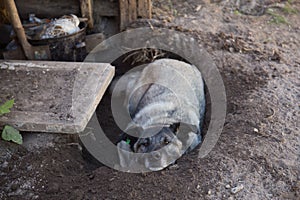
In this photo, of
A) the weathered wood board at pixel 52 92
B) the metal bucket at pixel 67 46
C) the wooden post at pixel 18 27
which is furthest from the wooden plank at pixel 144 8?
the wooden post at pixel 18 27

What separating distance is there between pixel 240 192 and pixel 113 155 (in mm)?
1127

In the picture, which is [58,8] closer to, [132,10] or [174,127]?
[132,10]

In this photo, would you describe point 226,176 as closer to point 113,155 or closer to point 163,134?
point 163,134

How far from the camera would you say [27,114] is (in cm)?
299

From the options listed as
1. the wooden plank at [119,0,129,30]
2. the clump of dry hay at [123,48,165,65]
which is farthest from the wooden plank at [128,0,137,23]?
the clump of dry hay at [123,48,165,65]

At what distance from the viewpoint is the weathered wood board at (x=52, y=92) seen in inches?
115

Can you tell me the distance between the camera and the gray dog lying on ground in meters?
2.96

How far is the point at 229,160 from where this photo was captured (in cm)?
285

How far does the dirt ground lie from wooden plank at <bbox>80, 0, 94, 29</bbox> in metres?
1.21

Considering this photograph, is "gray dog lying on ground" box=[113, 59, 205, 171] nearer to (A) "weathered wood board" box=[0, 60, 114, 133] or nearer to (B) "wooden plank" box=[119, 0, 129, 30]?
(A) "weathered wood board" box=[0, 60, 114, 133]

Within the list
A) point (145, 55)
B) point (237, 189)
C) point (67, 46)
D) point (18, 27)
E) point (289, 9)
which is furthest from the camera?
point (289, 9)

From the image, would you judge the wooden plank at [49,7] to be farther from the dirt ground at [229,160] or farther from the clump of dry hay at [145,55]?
the dirt ground at [229,160]

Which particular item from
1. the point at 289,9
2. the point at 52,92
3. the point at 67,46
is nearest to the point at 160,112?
the point at 52,92

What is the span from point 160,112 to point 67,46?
1.27 meters
